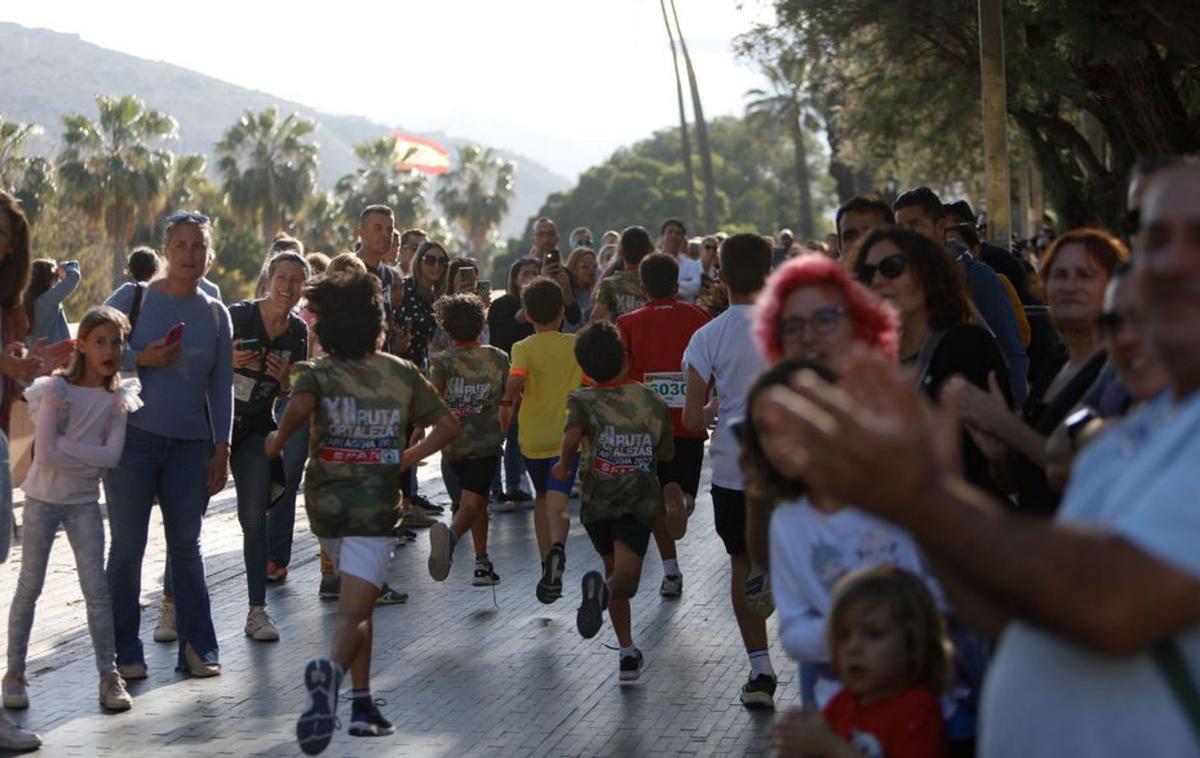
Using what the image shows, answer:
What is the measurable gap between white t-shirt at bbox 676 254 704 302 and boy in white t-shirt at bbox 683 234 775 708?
11.1 meters

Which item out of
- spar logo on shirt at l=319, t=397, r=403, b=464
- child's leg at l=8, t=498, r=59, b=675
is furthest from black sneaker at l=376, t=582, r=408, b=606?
spar logo on shirt at l=319, t=397, r=403, b=464

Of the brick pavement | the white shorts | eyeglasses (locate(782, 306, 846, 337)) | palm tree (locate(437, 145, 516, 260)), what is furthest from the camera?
palm tree (locate(437, 145, 516, 260))

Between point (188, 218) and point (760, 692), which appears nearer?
point (760, 692)

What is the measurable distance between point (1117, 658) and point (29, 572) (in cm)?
585

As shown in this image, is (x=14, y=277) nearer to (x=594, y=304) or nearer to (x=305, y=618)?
(x=305, y=618)

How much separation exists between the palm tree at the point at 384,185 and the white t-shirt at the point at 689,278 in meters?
70.4

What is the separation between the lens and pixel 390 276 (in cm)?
1220

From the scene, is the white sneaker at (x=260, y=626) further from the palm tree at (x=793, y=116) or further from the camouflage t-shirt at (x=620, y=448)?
the palm tree at (x=793, y=116)

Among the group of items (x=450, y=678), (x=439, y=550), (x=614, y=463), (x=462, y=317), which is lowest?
(x=450, y=678)

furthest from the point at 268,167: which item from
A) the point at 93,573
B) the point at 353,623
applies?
the point at 353,623

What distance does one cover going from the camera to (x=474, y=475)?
33.5ft

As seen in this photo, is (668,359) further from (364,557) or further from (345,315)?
(364,557)

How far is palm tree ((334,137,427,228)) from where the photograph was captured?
9000 centimetres

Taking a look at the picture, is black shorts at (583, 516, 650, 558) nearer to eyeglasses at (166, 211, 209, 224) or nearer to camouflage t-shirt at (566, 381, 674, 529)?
camouflage t-shirt at (566, 381, 674, 529)
